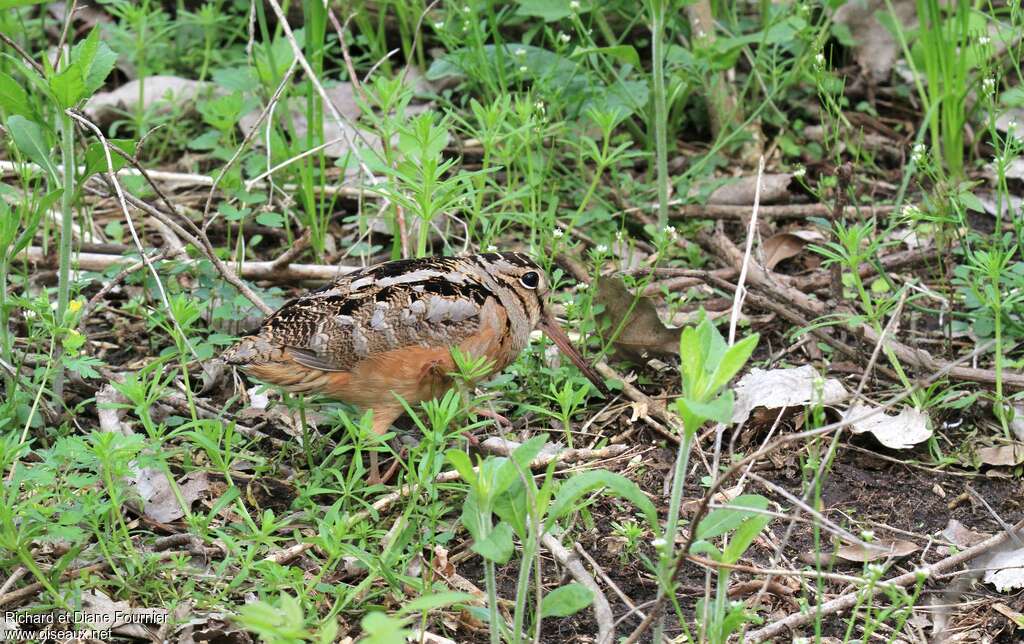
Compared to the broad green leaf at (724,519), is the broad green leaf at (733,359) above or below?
above

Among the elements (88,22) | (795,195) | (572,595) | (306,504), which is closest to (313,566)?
(306,504)

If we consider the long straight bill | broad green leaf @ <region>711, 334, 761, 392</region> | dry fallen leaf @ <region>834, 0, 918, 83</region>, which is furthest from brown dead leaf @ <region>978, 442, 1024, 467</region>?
dry fallen leaf @ <region>834, 0, 918, 83</region>

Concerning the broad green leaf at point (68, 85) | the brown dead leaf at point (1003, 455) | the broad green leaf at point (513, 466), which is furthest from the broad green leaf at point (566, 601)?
the broad green leaf at point (68, 85)

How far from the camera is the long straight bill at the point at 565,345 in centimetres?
431

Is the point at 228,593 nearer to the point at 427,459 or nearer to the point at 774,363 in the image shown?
the point at 427,459

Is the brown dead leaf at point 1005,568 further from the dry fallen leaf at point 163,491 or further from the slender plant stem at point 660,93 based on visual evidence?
the dry fallen leaf at point 163,491

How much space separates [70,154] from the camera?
3.77 metres

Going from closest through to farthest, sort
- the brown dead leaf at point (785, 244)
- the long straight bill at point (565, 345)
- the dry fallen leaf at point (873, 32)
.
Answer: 1. the long straight bill at point (565, 345)
2. the brown dead leaf at point (785, 244)
3. the dry fallen leaf at point (873, 32)

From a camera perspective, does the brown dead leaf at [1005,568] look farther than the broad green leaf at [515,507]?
Yes

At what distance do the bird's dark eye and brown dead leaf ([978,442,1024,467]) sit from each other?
1.56 meters

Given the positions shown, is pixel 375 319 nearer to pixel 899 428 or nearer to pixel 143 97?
pixel 899 428

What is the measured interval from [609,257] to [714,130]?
113 cm

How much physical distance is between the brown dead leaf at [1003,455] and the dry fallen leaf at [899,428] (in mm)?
187

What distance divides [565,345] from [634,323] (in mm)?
297
